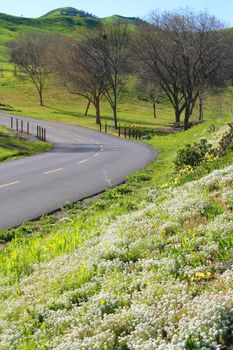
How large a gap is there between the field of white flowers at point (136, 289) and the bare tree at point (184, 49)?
156 ft

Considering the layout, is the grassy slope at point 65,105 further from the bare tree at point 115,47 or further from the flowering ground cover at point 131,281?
the flowering ground cover at point 131,281

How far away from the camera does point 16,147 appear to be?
35.2 metres

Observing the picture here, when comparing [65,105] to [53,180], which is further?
[65,105]

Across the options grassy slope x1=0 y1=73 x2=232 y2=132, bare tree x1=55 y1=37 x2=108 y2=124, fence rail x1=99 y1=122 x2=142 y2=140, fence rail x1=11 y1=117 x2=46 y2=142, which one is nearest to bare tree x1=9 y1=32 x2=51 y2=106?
grassy slope x1=0 y1=73 x2=232 y2=132

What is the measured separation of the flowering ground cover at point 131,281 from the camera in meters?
4.97

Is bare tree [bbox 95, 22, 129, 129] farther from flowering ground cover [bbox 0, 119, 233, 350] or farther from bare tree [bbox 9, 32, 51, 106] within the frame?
flowering ground cover [bbox 0, 119, 233, 350]

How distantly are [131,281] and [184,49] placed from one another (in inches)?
1996

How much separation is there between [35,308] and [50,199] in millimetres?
9145

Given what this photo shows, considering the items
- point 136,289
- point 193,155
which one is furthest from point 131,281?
point 193,155

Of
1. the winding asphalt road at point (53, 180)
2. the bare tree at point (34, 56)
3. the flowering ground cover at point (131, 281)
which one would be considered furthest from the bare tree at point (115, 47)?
the flowering ground cover at point (131, 281)

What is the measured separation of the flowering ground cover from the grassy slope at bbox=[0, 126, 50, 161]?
68.9 feet

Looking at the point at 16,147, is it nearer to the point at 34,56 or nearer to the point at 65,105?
the point at 65,105

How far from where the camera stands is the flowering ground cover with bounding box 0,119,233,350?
16.3 ft

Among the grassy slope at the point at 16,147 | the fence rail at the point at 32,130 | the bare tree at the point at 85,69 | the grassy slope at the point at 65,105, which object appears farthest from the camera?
the grassy slope at the point at 65,105
